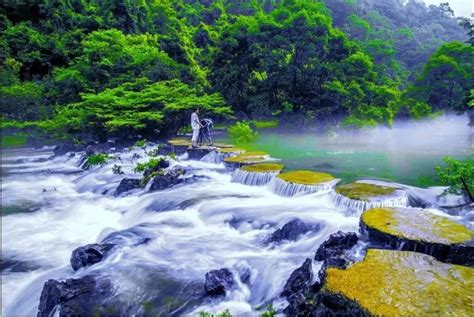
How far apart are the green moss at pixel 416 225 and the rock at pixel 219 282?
2381 millimetres

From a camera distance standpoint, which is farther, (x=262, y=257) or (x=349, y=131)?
(x=349, y=131)

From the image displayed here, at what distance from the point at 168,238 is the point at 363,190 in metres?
4.44

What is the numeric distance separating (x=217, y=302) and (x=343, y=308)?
217 centimetres

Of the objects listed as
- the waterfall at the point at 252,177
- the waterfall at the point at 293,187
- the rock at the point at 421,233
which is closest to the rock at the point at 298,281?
the rock at the point at 421,233

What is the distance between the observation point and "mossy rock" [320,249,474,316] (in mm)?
3393

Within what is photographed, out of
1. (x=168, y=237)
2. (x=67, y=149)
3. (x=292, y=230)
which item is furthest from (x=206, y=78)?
(x=292, y=230)

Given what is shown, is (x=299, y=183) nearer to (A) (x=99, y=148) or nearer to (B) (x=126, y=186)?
(B) (x=126, y=186)

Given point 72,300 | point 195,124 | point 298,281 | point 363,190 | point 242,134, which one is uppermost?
point 195,124

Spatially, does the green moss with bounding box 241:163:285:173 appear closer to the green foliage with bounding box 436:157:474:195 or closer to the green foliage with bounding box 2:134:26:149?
the green foliage with bounding box 436:157:474:195

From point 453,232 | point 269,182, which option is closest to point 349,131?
point 269,182

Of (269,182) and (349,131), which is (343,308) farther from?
(349,131)

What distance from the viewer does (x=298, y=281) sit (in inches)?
195

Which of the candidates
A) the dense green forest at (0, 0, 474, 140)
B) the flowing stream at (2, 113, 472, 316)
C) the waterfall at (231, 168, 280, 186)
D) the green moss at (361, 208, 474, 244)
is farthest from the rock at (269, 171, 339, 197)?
the dense green forest at (0, 0, 474, 140)

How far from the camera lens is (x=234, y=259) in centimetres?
641
